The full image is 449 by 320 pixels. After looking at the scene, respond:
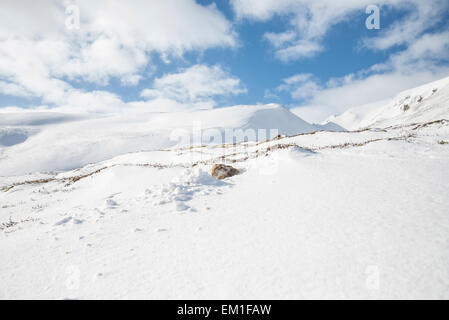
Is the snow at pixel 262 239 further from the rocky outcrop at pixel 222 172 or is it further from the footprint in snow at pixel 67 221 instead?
the rocky outcrop at pixel 222 172

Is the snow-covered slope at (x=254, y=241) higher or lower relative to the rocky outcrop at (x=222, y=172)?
lower

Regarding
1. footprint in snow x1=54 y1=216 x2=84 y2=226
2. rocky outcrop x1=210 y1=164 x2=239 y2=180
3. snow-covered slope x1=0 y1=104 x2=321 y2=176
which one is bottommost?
footprint in snow x1=54 y1=216 x2=84 y2=226

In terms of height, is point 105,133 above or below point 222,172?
above

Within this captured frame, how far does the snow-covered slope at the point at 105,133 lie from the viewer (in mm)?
51844

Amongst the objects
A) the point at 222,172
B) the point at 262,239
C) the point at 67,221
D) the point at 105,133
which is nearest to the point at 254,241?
the point at 262,239

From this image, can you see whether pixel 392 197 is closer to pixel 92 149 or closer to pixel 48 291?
pixel 48 291

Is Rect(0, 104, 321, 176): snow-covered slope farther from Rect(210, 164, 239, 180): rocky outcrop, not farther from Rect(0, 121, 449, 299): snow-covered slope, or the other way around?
Rect(0, 121, 449, 299): snow-covered slope

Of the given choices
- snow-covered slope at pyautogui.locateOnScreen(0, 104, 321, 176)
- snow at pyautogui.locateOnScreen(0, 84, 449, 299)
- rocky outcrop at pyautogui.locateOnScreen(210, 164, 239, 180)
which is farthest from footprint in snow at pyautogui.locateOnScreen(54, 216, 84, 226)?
snow-covered slope at pyautogui.locateOnScreen(0, 104, 321, 176)

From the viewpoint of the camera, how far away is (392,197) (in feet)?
21.5

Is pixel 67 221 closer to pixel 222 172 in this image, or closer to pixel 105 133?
pixel 222 172

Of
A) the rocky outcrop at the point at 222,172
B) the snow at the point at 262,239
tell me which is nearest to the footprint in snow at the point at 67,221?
the snow at the point at 262,239

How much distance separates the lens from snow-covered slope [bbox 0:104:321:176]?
5184 centimetres

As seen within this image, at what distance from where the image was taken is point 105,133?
67.8 meters
